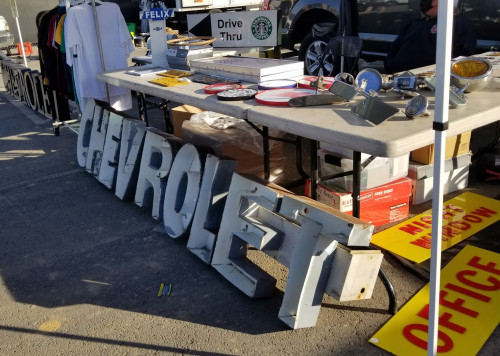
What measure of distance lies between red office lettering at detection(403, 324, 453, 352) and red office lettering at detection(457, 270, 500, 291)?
48cm

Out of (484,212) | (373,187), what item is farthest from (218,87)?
(484,212)

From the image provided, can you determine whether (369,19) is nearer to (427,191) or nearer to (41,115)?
(427,191)

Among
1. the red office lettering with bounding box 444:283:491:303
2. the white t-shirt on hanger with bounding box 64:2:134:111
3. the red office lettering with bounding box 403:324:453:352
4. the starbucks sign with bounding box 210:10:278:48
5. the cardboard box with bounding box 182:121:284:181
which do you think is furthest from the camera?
the white t-shirt on hanger with bounding box 64:2:134:111

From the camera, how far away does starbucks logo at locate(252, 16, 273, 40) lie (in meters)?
4.40

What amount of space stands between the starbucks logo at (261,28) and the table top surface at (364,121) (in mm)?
1572

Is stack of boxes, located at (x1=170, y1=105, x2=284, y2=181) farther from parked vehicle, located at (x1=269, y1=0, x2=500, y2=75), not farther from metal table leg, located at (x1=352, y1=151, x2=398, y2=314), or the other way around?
parked vehicle, located at (x1=269, y1=0, x2=500, y2=75)

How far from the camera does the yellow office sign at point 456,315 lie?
2277 mm

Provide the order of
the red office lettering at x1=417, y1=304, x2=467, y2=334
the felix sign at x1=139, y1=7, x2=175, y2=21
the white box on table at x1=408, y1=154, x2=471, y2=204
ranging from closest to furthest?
the red office lettering at x1=417, y1=304, x2=467, y2=334
the white box on table at x1=408, y1=154, x2=471, y2=204
the felix sign at x1=139, y1=7, x2=175, y2=21

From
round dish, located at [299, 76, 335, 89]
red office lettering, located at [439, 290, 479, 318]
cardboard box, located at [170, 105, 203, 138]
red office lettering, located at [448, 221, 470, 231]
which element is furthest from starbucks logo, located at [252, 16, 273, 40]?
red office lettering, located at [439, 290, 479, 318]

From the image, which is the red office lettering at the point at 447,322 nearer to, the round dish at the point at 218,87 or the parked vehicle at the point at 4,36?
the round dish at the point at 218,87

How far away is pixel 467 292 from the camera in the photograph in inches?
104

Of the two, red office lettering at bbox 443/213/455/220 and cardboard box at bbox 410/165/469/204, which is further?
cardboard box at bbox 410/165/469/204

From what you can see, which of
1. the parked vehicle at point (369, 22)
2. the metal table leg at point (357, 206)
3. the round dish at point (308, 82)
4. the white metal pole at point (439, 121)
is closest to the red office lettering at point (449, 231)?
the metal table leg at point (357, 206)

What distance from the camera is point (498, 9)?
17.7ft
